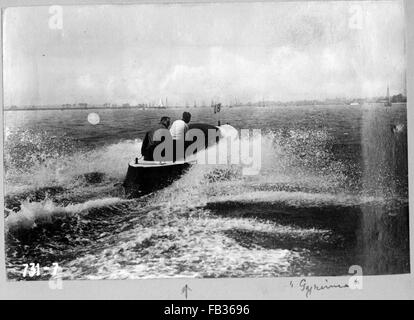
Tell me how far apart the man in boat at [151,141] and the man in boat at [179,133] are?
0.10 ft

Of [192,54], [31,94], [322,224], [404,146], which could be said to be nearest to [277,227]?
[322,224]

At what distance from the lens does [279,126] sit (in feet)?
5.22

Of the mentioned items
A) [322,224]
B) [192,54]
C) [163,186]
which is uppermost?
[192,54]

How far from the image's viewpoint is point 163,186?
5.21 feet

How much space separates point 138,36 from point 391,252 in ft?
3.71

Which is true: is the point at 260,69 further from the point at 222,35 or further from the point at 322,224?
the point at 322,224

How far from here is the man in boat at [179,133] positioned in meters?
1.59

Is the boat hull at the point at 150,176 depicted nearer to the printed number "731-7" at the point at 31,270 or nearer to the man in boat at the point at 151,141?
the man in boat at the point at 151,141

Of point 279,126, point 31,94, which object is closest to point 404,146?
point 279,126

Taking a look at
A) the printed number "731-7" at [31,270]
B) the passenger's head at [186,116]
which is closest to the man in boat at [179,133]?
the passenger's head at [186,116]

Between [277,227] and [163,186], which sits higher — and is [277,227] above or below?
below

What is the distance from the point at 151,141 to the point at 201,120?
0.61 ft

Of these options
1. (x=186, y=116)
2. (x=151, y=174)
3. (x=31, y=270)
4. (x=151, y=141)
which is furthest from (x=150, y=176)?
(x=31, y=270)

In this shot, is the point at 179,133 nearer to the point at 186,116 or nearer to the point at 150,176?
the point at 186,116
